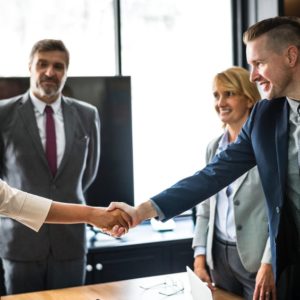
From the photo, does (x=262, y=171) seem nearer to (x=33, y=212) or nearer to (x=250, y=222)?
(x=250, y=222)

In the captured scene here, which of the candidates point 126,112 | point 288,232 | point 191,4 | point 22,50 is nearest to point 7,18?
point 22,50

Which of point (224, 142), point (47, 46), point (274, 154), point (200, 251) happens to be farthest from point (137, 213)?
point (47, 46)

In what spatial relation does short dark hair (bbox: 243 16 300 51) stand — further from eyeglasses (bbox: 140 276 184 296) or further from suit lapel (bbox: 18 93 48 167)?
suit lapel (bbox: 18 93 48 167)

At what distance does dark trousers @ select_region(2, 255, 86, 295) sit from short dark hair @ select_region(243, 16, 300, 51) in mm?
1687

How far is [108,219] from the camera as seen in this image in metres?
2.61

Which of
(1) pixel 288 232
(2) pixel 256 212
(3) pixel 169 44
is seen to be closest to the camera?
(1) pixel 288 232

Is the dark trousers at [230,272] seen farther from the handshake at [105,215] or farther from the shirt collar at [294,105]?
the shirt collar at [294,105]

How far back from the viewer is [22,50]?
3961 millimetres

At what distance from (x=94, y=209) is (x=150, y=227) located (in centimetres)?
154

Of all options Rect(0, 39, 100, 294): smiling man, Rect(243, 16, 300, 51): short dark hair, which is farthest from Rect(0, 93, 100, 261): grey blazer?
Rect(243, 16, 300, 51): short dark hair

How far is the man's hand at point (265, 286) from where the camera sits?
7.47 ft

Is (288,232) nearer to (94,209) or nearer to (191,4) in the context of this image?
(94,209)

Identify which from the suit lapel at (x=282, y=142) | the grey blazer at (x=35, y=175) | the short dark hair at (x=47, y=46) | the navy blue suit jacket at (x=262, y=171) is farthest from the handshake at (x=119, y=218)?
the short dark hair at (x=47, y=46)

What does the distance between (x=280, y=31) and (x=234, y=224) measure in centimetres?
92
